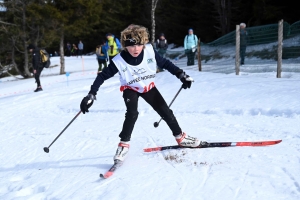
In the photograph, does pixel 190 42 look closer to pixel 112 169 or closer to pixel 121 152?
pixel 121 152

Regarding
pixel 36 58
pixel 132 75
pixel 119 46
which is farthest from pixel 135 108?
pixel 119 46

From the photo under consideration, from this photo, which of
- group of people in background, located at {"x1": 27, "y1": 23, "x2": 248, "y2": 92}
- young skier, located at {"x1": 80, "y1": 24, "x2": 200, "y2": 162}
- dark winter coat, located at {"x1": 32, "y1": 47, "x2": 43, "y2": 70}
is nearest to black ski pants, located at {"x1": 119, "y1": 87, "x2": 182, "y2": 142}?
young skier, located at {"x1": 80, "y1": 24, "x2": 200, "y2": 162}

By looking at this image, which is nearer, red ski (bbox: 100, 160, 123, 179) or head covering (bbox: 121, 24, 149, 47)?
red ski (bbox: 100, 160, 123, 179)

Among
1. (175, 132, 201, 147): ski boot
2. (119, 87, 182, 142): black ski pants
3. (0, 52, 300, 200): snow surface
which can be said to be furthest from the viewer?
(175, 132, 201, 147): ski boot

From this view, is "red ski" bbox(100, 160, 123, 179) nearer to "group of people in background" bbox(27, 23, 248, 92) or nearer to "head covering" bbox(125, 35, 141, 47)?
"head covering" bbox(125, 35, 141, 47)

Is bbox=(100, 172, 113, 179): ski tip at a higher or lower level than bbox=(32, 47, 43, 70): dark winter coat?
lower

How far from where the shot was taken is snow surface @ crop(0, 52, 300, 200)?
3156 mm

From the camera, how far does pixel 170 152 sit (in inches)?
167

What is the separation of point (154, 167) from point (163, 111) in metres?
0.70

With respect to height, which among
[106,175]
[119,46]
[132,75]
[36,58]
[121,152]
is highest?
[119,46]

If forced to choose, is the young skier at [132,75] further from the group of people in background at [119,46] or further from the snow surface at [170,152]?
the group of people in background at [119,46]

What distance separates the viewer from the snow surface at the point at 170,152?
316 cm

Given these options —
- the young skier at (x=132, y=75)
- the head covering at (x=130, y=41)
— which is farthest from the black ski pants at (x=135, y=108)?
the head covering at (x=130, y=41)

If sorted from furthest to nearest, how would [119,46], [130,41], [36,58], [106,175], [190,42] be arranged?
[119,46], [190,42], [36,58], [130,41], [106,175]
